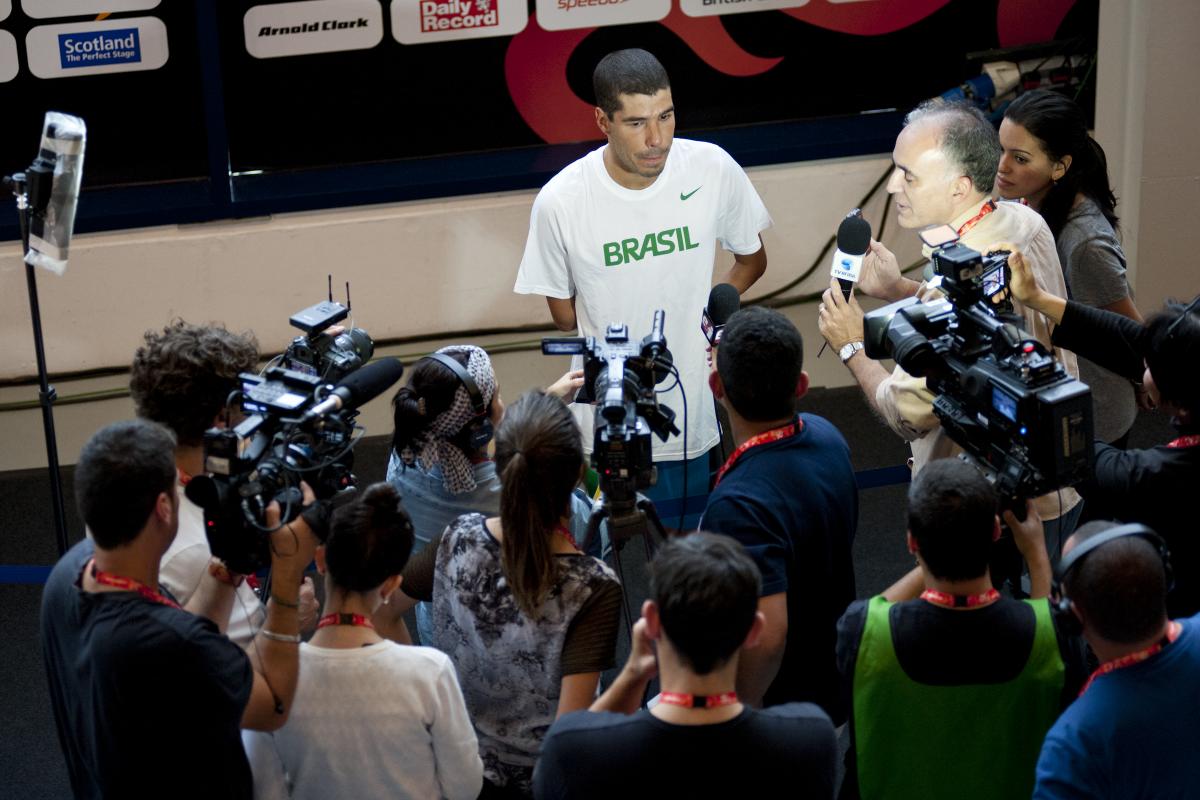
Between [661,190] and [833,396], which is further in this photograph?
[833,396]

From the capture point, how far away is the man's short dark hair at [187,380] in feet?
8.59

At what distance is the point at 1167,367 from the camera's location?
2.62m

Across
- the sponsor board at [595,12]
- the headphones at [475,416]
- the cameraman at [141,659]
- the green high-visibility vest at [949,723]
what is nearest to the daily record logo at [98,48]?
the sponsor board at [595,12]

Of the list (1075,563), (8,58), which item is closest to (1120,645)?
(1075,563)

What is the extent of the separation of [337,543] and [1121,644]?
1.22 meters

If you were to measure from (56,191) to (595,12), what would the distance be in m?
2.57

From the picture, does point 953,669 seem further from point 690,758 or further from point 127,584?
point 127,584

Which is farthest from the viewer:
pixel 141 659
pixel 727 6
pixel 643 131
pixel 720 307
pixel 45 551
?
pixel 727 6

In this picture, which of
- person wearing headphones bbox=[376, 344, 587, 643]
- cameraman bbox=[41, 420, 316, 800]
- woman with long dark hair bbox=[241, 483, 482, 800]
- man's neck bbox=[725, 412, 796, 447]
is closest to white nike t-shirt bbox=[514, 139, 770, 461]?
person wearing headphones bbox=[376, 344, 587, 643]

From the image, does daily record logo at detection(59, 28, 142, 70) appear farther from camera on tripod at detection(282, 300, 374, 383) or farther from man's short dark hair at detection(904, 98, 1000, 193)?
man's short dark hair at detection(904, 98, 1000, 193)

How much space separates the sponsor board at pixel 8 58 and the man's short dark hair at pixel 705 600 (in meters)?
3.95

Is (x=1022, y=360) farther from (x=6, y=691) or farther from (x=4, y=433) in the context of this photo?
(x=4, y=433)

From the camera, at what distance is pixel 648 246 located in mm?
3654

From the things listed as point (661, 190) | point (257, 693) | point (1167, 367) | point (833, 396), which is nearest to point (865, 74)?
point (833, 396)
